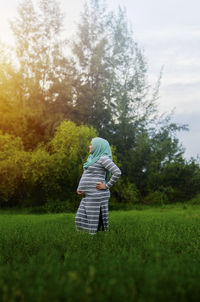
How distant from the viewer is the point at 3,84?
74.9ft

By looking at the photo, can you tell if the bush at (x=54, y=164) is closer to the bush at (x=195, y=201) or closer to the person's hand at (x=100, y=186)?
the bush at (x=195, y=201)

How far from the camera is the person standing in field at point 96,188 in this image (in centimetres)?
555

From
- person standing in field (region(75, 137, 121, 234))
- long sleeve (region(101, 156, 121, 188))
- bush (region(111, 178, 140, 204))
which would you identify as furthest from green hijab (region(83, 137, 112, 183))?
bush (region(111, 178, 140, 204))

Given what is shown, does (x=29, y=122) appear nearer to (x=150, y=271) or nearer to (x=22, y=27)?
(x=22, y=27)

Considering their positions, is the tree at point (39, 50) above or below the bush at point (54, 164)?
above

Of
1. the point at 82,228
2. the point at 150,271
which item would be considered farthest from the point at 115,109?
the point at 150,271

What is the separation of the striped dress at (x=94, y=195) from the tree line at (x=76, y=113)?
37.8 feet

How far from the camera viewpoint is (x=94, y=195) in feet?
18.3

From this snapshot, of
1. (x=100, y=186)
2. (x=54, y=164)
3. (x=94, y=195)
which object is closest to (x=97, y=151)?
(x=100, y=186)

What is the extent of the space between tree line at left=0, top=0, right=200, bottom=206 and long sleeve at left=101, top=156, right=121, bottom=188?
38.2ft

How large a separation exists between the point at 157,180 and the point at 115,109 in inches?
318

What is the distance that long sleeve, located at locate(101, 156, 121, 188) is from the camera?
18.2ft

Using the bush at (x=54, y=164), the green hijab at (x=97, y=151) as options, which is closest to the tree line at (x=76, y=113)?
the bush at (x=54, y=164)

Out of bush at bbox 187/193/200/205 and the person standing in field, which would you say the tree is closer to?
bush at bbox 187/193/200/205
